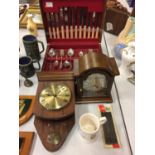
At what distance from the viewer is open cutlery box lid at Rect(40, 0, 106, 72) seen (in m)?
0.77

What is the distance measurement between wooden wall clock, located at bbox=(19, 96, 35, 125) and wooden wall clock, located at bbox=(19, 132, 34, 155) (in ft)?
0.18

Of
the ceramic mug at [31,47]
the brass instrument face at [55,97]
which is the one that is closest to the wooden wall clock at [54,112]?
the brass instrument face at [55,97]

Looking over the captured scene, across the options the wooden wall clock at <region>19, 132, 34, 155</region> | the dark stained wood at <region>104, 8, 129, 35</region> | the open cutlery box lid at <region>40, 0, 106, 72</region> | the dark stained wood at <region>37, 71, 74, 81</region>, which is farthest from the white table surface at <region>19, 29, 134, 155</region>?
the dark stained wood at <region>104, 8, 129, 35</region>

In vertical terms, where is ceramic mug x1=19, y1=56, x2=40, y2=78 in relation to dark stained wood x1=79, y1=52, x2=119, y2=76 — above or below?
below

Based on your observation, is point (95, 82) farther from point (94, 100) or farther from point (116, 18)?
point (116, 18)

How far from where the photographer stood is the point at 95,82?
63 centimetres

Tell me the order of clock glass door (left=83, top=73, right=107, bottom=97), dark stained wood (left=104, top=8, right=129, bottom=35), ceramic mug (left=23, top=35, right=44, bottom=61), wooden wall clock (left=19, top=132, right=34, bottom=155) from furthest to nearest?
dark stained wood (left=104, top=8, right=129, bottom=35)
ceramic mug (left=23, top=35, right=44, bottom=61)
clock glass door (left=83, top=73, right=107, bottom=97)
wooden wall clock (left=19, top=132, right=34, bottom=155)

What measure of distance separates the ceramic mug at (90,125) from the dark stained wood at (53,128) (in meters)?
0.05

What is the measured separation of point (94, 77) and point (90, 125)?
0.18m

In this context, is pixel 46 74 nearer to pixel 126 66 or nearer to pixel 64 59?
pixel 64 59

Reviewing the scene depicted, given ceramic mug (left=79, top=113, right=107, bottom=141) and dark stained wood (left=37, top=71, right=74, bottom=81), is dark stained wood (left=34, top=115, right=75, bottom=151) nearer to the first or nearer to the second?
ceramic mug (left=79, top=113, right=107, bottom=141)

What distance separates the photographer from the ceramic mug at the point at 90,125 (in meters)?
0.52

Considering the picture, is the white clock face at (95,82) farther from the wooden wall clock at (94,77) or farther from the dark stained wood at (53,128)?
the dark stained wood at (53,128)
